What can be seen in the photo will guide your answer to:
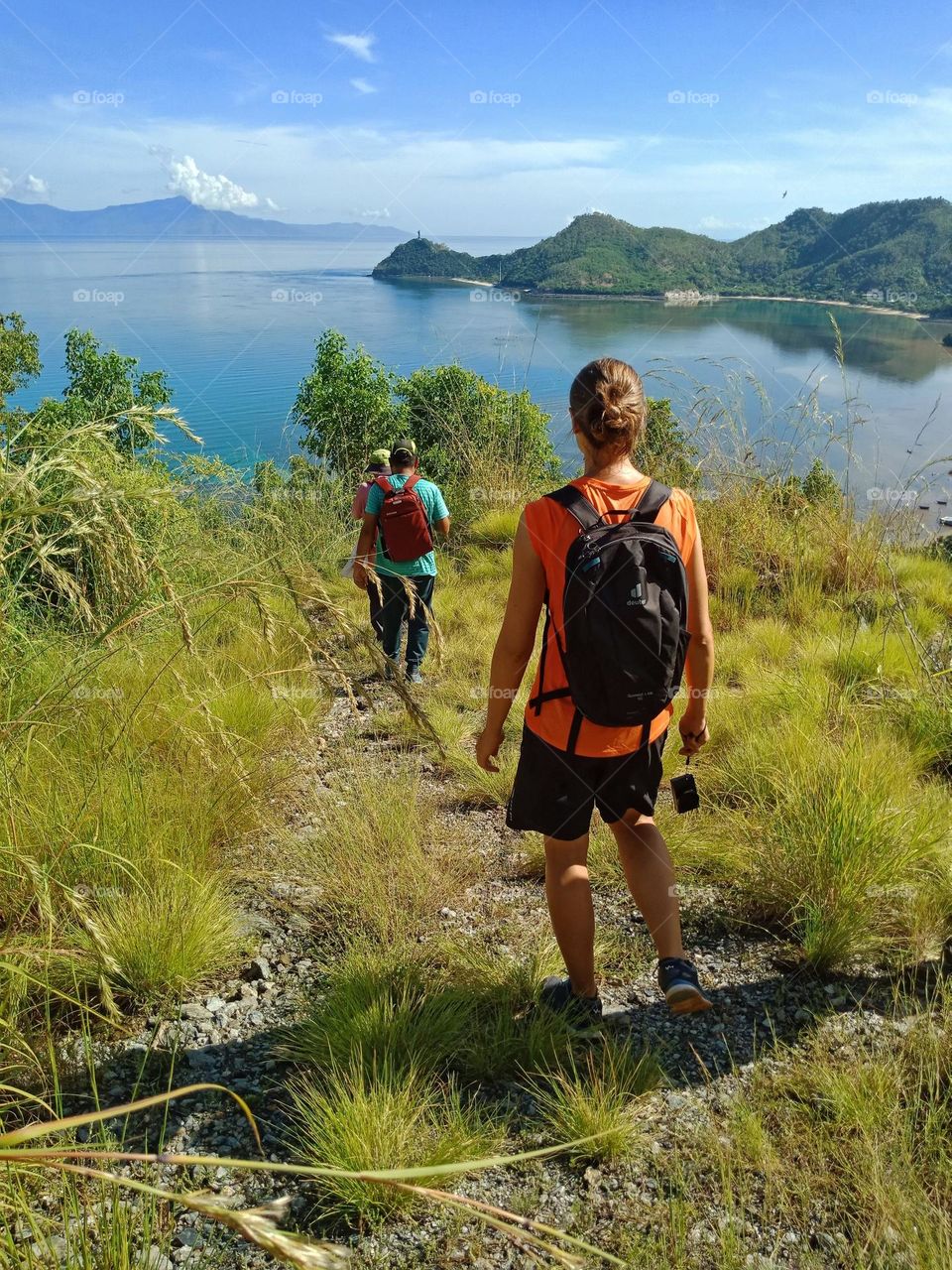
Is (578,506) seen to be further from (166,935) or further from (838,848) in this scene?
(166,935)

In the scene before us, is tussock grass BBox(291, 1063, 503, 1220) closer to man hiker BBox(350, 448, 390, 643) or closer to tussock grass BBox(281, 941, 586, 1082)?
tussock grass BBox(281, 941, 586, 1082)

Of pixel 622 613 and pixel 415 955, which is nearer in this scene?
pixel 622 613

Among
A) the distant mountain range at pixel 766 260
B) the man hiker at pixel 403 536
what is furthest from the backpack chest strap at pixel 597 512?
the distant mountain range at pixel 766 260

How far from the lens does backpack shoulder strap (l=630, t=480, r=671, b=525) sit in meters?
2.02

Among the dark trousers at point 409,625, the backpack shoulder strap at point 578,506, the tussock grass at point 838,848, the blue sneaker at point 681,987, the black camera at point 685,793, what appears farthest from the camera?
the dark trousers at point 409,625

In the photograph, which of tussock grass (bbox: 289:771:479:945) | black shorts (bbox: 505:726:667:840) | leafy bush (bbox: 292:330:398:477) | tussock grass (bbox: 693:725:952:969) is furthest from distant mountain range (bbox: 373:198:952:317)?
black shorts (bbox: 505:726:667:840)

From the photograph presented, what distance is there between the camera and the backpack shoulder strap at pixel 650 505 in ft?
6.64

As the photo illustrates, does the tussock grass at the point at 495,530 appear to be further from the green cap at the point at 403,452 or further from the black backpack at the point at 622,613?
the black backpack at the point at 622,613

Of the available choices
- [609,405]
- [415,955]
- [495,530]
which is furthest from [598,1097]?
[495,530]

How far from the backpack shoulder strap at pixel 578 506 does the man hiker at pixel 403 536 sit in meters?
2.73

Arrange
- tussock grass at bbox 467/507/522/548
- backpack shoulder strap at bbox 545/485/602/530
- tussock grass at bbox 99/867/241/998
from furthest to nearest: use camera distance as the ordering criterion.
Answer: tussock grass at bbox 467/507/522/548
tussock grass at bbox 99/867/241/998
backpack shoulder strap at bbox 545/485/602/530

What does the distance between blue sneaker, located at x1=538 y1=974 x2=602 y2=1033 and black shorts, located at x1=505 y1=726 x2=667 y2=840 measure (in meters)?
0.49

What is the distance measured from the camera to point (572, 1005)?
88.5 inches

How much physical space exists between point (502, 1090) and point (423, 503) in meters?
3.60
